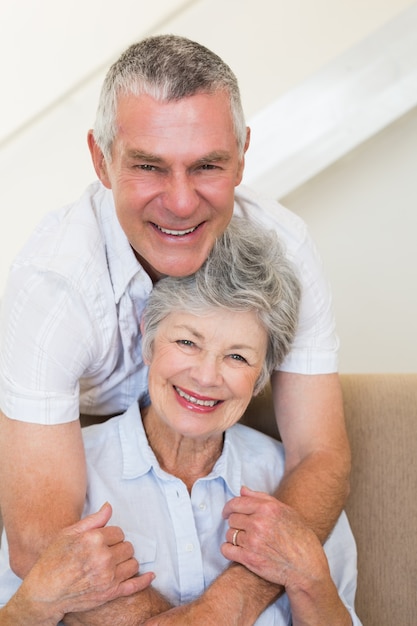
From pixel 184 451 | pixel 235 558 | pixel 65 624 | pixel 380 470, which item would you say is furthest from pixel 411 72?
pixel 65 624

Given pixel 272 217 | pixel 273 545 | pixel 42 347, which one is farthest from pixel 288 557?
pixel 272 217

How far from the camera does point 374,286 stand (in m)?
3.15

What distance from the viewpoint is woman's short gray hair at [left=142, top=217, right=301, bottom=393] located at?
5.62 ft

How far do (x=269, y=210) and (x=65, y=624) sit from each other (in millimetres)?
923

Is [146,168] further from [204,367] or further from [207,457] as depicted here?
[207,457]

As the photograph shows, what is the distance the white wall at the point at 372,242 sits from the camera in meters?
3.09

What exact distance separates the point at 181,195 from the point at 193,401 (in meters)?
0.40

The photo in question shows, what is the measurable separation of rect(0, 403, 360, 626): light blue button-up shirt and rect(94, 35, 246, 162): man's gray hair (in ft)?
1.96

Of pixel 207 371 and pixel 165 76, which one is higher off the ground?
pixel 165 76

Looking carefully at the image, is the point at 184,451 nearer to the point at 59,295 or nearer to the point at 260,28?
the point at 59,295

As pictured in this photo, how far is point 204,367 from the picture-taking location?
1.72 meters

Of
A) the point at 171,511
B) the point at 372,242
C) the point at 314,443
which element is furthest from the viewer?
the point at 372,242

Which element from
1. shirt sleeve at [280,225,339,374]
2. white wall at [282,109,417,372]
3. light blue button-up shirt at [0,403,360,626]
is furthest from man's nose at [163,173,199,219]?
white wall at [282,109,417,372]

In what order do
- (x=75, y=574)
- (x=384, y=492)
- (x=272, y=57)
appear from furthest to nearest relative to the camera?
(x=272, y=57) < (x=384, y=492) < (x=75, y=574)
